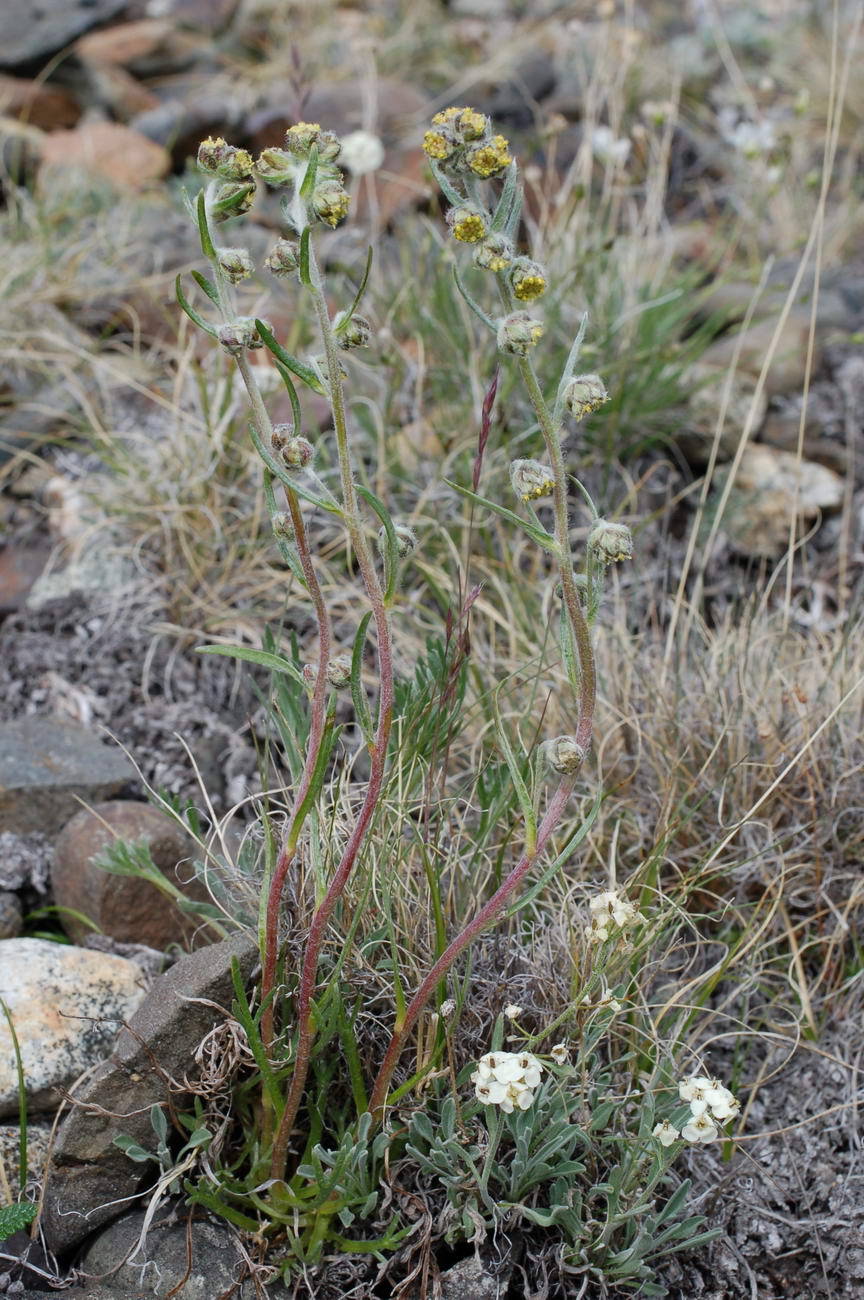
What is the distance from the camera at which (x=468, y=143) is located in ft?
4.31

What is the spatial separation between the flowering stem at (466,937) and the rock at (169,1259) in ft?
1.01

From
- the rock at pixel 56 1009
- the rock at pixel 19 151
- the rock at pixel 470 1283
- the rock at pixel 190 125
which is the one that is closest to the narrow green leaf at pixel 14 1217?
the rock at pixel 56 1009

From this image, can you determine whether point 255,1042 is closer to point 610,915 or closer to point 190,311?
point 610,915

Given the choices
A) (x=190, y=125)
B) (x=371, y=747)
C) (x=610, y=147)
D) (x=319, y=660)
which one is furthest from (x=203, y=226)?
(x=190, y=125)

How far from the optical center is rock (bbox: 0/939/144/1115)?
1.89 meters

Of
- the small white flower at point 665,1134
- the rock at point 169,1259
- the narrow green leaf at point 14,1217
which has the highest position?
the small white flower at point 665,1134

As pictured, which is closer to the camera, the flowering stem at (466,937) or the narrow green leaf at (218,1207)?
the flowering stem at (466,937)

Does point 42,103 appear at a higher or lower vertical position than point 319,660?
lower

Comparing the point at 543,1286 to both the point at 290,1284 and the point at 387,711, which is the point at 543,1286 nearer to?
the point at 290,1284

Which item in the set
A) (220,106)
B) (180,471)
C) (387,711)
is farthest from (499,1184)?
(220,106)

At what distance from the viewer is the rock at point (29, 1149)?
1822 mm

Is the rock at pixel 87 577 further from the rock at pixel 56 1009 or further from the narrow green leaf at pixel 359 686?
the narrow green leaf at pixel 359 686

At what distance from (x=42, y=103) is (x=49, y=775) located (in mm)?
4159

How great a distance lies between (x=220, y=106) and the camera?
5.11 meters
